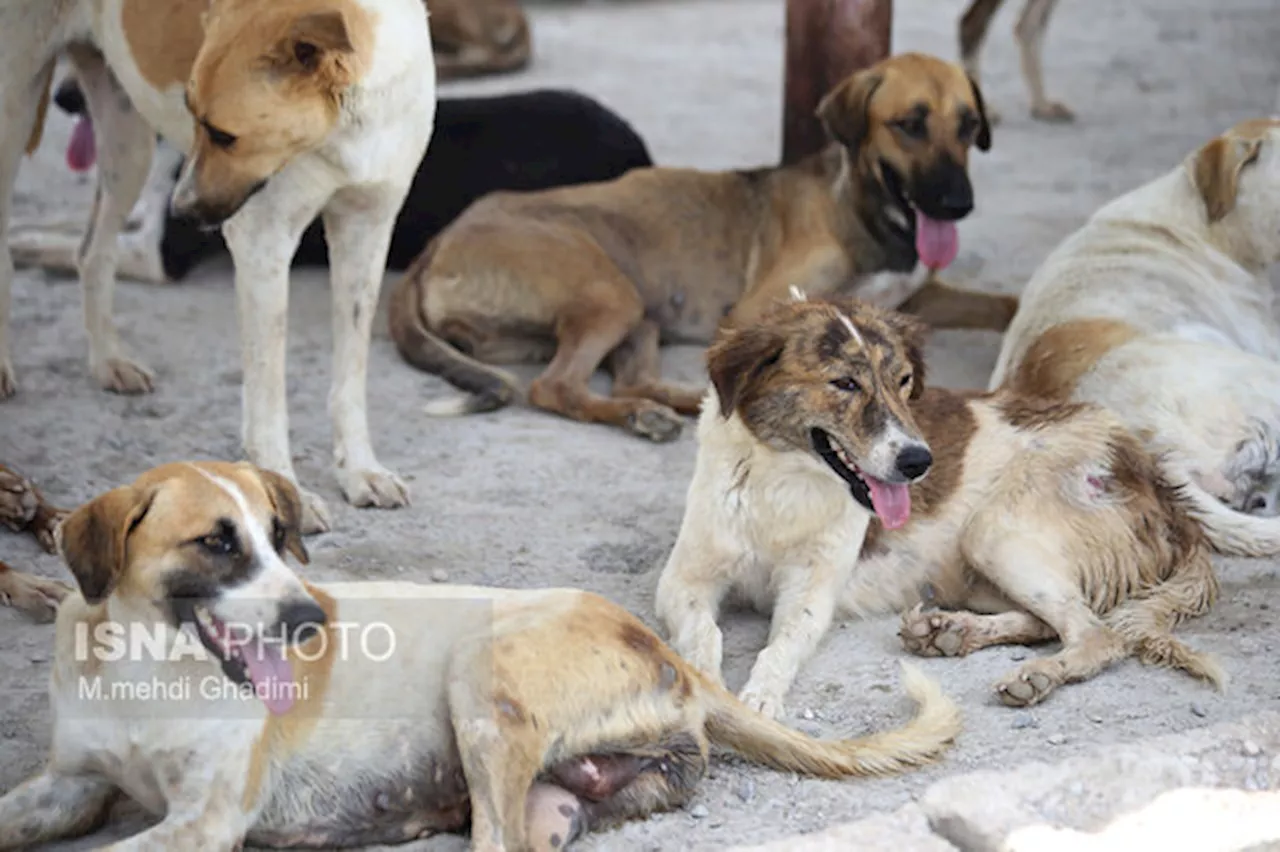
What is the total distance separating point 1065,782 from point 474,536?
6.32 ft

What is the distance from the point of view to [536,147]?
23.8 feet

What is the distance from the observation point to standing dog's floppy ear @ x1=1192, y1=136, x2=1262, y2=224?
215 inches

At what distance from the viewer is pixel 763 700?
386 centimetres

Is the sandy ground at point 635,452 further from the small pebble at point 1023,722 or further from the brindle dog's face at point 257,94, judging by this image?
the brindle dog's face at point 257,94

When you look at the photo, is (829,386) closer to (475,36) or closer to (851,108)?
(851,108)

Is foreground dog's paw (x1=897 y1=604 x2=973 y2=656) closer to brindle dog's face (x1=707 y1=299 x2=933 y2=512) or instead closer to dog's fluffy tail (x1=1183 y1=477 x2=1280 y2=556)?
brindle dog's face (x1=707 y1=299 x2=933 y2=512)

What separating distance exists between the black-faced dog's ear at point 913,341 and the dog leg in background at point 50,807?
6.42 feet

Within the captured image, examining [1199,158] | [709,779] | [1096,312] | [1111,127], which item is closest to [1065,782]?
[709,779]

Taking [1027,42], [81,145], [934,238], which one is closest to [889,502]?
[934,238]

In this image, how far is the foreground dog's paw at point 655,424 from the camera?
5.61 m

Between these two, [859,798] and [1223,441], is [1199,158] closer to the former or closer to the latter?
[1223,441]

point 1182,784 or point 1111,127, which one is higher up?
point 1182,784

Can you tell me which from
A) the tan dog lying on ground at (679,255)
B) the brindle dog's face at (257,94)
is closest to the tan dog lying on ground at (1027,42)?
the tan dog lying on ground at (679,255)

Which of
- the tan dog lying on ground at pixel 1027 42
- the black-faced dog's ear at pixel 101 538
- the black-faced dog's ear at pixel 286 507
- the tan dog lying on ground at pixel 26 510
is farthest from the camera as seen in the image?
the tan dog lying on ground at pixel 1027 42
